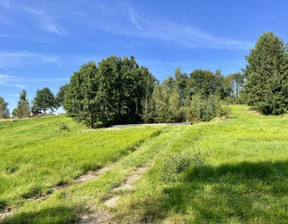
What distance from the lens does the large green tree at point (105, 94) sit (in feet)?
85.2

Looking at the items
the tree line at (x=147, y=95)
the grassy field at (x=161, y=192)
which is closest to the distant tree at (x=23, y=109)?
the tree line at (x=147, y=95)

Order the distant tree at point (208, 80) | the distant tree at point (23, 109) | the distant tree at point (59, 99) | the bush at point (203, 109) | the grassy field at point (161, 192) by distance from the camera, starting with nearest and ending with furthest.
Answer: the grassy field at point (161, 192) < the bush at point (203, 109) < the distant tree at point (208, 80) < the distant tree at point (23, 109) < the distant tree at point (59, 99)

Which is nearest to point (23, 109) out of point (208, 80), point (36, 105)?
point (36, 105)

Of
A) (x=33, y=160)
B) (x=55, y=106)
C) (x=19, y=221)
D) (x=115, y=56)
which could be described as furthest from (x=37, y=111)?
(x=19, y=221)

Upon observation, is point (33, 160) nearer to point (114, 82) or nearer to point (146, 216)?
point (146, 216)

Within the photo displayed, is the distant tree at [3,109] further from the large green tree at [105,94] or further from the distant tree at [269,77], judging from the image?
the distant tree at [269,77]

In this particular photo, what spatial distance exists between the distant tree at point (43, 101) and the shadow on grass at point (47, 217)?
7957 centimetres

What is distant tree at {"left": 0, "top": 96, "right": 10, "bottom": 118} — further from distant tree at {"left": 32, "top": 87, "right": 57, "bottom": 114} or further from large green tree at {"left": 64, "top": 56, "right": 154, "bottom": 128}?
large green tree at {"left": 64, "top": 56, "right": 154, "bottom": 128}

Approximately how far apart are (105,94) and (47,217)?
23.1m

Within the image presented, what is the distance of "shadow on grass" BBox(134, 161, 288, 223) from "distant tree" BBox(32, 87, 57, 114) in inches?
3157

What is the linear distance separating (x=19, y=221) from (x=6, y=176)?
3.44m

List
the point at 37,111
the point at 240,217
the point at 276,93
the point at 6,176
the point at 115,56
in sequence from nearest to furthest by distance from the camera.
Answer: the point at 240,217 → the point at 6,176 → the point at 276,93 → the point at 115,56 → the point at 37,111

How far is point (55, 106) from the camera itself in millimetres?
77000

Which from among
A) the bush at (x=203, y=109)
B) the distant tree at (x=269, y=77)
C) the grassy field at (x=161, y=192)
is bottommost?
the grassy field at (x=161, y=192)
